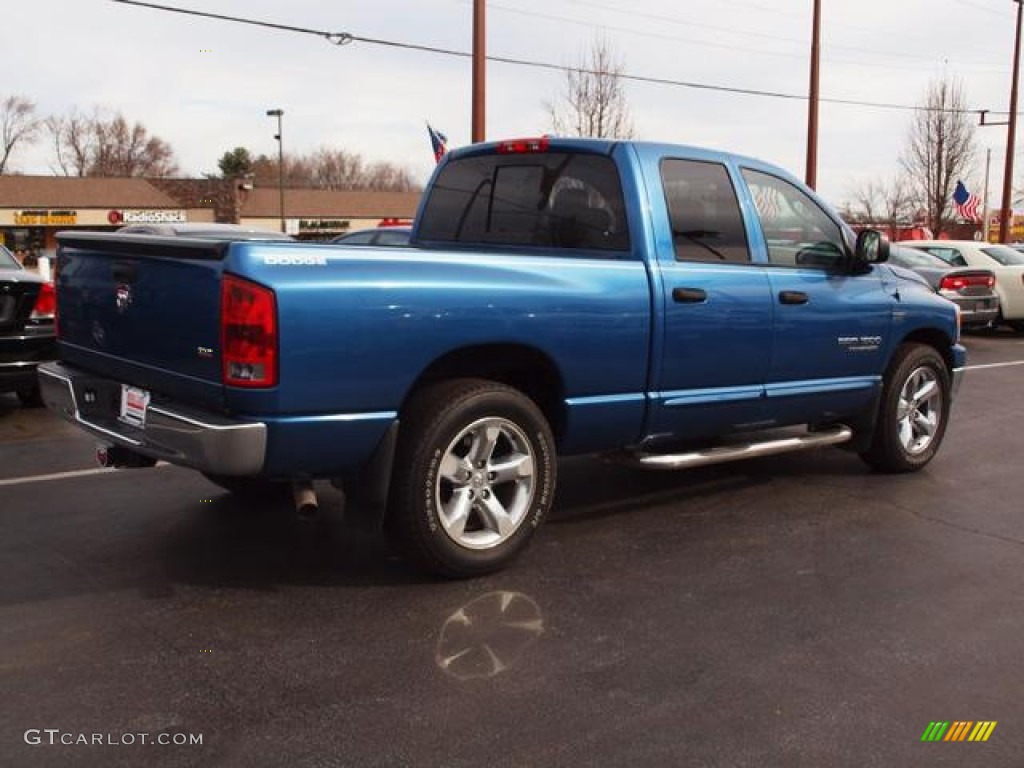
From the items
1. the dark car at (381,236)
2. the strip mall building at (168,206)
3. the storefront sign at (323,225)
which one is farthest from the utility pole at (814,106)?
the storefront sign at (323,225)

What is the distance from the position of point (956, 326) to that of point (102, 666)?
5524 millimetres

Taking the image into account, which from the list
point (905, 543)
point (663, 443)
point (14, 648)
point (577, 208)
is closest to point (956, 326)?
point (905, 543)

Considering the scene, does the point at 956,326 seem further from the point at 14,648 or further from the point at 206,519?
the point at 14,648

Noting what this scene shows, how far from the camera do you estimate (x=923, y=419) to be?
20.7 feet

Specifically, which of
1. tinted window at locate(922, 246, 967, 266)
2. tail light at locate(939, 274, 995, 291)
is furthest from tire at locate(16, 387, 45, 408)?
tinted window at locate(922, 246, 967, 266)

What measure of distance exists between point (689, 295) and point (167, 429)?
245 centimetres

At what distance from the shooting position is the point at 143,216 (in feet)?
188

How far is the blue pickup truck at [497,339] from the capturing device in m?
3.59

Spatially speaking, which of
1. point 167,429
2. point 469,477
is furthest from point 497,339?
point 167,429

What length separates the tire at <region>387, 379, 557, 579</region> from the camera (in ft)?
13.0

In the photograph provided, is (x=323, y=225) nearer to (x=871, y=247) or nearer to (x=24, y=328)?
(x=24, y=328)

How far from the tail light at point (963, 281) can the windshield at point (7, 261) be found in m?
12.8

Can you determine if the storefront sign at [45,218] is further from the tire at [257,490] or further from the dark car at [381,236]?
the tire at [257,490]

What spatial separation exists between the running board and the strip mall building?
48105 millimetres
